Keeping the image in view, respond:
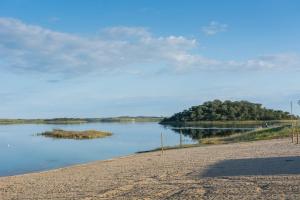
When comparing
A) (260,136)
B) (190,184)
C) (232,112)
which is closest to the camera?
(190,184)

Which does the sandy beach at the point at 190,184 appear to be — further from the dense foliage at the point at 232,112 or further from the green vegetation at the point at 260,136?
the dense foliage at the point at 232,112

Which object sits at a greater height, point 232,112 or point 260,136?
point 232,112

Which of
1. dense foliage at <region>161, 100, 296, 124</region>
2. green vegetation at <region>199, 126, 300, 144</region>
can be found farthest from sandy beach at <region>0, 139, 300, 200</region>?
dense foliage at <region>161, 100, 296, 124</region>

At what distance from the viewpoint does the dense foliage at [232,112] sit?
16150cm

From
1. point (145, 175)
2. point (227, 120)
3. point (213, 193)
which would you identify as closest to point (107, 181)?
point (145, 175)

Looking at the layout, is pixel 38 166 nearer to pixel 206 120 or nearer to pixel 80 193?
pixel 80 193

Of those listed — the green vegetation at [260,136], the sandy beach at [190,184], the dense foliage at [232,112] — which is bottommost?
the sandy beach at [190,184]

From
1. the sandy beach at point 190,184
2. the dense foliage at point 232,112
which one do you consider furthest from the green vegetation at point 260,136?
the dense foliage at point 232,112

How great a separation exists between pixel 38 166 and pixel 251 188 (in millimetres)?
27787

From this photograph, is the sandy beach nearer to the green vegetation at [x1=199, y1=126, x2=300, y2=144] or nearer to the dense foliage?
the green vegetation at [x1=199, y1=126, x2=300, y2=144]

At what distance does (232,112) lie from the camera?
16262 centimetres

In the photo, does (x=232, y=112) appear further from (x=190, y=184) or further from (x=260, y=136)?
(x=190, y=184)

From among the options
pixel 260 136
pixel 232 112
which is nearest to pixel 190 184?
pixel 260 136

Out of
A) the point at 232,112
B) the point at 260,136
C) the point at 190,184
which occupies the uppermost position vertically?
the point at 232,112
